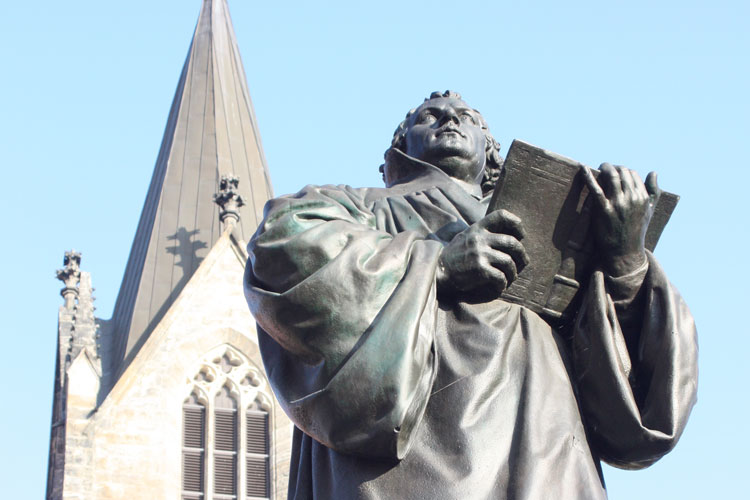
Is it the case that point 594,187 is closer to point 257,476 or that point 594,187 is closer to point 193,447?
point 257,476

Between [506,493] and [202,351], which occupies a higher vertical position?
[506,493]

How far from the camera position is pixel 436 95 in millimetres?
5199

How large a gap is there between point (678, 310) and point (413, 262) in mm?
734

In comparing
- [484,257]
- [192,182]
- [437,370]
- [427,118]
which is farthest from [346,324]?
[192,182]

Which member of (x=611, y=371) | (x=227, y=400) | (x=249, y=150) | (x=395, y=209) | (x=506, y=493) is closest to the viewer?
(x=506, y=493)

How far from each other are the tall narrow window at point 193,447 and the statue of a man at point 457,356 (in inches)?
1339

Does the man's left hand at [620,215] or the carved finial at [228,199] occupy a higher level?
the man's left hand at [620,215]

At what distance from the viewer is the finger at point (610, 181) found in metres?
4.36

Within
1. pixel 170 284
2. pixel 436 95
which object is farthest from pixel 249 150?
pixel 436 95

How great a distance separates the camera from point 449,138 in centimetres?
500

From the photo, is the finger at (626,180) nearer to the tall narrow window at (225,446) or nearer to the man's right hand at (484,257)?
the man's right hand at (484,257)

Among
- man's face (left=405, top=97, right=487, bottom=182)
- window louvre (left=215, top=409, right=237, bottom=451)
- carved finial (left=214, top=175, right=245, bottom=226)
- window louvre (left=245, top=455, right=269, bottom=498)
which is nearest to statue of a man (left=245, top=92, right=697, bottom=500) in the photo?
man's face (left=405, top=97, right=487, bottom=182)

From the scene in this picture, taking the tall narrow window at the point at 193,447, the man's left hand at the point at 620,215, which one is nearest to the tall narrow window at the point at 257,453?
the tall narrow window at the point at 193,447

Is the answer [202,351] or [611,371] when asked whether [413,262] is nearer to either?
[611,371]
